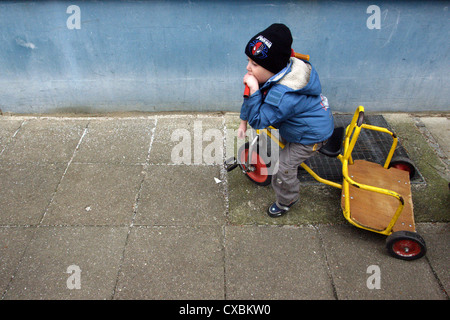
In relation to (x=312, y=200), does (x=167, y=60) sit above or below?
above

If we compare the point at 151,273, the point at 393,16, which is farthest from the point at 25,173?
the point at 393,16

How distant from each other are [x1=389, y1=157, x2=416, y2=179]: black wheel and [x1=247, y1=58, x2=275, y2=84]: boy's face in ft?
6.04


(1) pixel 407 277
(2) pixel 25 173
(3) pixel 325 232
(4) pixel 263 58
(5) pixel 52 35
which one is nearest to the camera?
(4) pixel 263 58

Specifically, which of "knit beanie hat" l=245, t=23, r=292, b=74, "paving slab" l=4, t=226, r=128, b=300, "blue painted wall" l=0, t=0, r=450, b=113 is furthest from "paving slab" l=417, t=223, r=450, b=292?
"paving slab" l=4, t=226, r=128, b=300

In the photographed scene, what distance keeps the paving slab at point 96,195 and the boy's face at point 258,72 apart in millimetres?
1789

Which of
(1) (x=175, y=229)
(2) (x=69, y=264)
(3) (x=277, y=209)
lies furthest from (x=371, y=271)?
(2) (x=69, y=264)

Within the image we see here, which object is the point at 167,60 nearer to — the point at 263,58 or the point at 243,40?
the point at 243,40

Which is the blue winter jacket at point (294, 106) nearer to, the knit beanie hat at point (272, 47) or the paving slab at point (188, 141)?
the knit beanie hat at point (272, 47)

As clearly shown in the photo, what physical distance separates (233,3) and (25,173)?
3021 mm

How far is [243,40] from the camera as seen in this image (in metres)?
4.18

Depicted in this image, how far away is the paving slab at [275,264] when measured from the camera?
9.18ft

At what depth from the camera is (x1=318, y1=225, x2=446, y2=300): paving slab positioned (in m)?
2.78

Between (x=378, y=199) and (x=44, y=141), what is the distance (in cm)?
385

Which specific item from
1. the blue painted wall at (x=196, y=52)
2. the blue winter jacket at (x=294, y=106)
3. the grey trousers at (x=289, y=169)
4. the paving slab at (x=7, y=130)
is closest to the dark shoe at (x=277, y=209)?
the grey trousers at (x=289, y=169)
